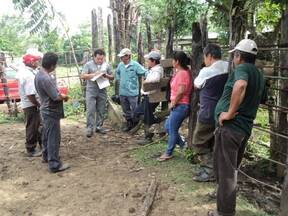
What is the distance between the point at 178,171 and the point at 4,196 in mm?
2438

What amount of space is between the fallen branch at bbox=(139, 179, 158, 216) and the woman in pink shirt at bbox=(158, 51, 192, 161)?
3.17 ft

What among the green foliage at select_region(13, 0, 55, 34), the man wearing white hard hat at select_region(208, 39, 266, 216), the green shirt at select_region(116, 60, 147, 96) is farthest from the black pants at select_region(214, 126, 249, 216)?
the green foliage at select_region(13, 0, 55, 34)

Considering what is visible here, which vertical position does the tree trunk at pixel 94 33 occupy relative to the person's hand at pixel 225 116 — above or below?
above

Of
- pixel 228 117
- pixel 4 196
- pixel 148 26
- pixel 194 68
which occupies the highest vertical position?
pixel 148 26

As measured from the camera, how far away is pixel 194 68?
586 centimetres

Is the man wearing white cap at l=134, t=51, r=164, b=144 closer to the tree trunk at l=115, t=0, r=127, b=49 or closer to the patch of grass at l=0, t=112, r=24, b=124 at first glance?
the tree trunk at l=115, t=0, r=127, b=49

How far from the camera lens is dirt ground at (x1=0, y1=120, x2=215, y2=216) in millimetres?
4641

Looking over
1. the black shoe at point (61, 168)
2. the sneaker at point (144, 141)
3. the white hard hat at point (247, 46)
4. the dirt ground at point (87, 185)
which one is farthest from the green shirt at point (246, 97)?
the sneaker at point (144, 141)

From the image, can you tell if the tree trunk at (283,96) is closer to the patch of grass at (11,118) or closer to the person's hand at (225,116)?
the person's hand at (225,116)

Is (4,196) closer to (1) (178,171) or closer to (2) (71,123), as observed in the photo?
(1) (178,171)

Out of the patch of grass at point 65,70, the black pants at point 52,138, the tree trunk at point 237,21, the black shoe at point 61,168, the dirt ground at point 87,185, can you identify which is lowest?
the dirt ground at point 87,185

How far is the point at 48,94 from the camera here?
5.82m

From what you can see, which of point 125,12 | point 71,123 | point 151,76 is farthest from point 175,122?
point 125,12

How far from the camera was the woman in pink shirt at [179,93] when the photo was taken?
225 inches
